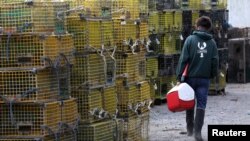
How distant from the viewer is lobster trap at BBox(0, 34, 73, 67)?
873 centimetres

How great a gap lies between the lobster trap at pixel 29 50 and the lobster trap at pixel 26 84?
125mm

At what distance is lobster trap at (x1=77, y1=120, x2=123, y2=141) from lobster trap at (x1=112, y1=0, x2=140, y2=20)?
182 cm

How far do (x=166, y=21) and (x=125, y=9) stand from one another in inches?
223

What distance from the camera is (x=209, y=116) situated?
14.6 meters

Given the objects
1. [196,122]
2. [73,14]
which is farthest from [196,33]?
[73,14]

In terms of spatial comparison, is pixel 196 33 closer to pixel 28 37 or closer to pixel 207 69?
pixel 207 69

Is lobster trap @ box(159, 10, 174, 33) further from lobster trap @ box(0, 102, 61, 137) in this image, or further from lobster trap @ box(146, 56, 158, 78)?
lobster trap @ box(0, 102, 61, 137)

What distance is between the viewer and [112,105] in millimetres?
10344

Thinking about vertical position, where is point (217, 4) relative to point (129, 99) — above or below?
above

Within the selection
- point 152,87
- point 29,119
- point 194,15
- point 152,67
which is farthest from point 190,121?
point 194,15

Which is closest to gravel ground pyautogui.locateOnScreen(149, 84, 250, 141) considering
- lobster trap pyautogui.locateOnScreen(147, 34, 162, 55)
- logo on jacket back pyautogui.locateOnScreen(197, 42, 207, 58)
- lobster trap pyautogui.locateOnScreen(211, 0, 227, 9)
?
lobster trap pyautogui.locateOnScreen(147, 34, 162, 55)

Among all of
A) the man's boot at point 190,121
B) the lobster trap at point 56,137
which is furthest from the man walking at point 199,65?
the lobster trap at point 56,137

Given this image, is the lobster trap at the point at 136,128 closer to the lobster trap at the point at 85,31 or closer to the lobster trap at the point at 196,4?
the lobster trap at the point at 85,31

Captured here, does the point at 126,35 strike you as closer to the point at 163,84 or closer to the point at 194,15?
the point at 163,84
